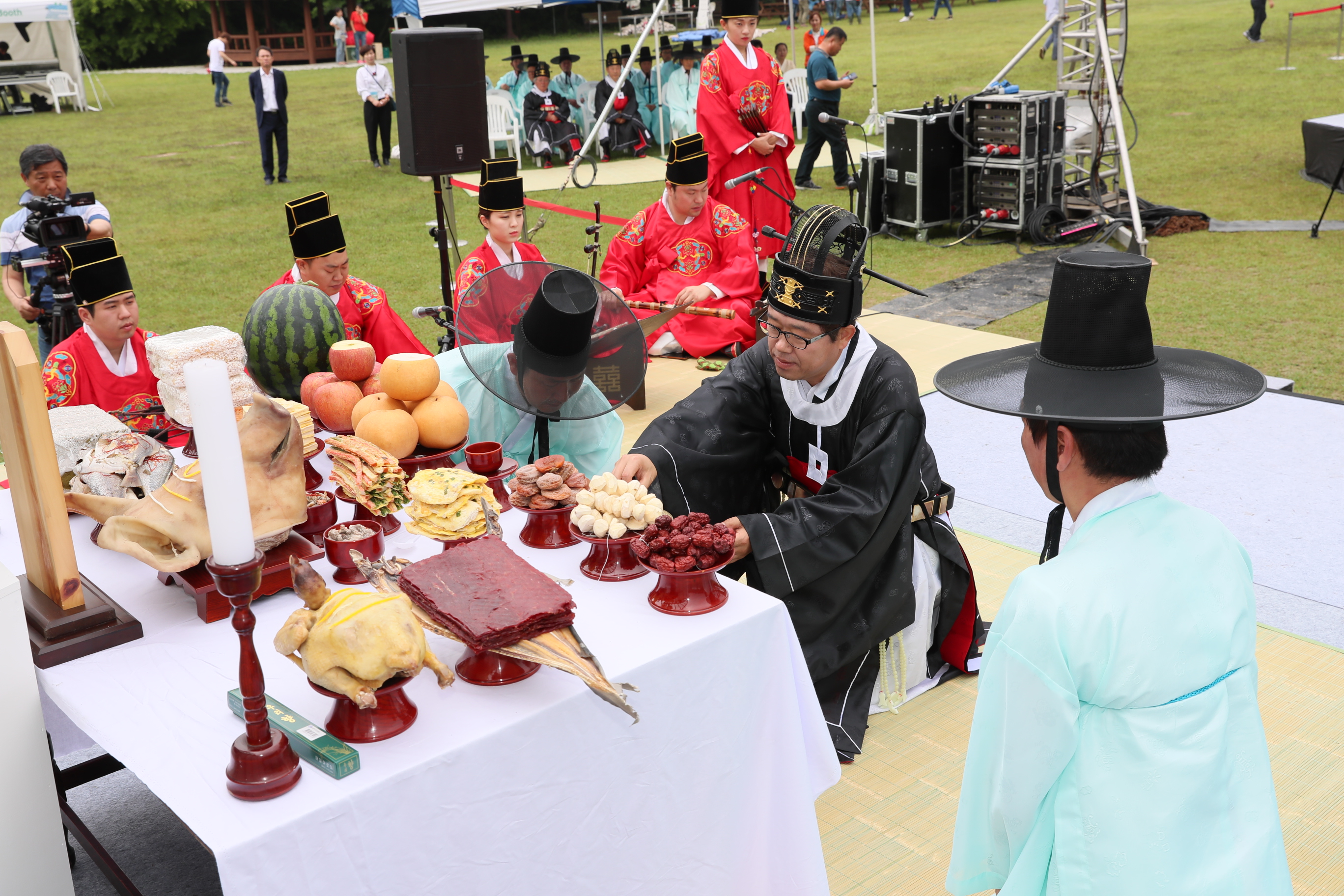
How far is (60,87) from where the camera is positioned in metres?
22.2

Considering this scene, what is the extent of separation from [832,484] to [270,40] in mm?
35872

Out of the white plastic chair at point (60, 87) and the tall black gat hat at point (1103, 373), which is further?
the white plastic chair at point (60, 87)

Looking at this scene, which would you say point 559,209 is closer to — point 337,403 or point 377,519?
point 337,403

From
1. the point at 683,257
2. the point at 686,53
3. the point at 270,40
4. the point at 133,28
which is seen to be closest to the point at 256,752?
the point at 683,257

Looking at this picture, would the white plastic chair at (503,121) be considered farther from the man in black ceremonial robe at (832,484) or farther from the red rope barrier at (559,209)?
the man in black ceremonial robe at (832,484)

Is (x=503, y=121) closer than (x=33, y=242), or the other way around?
(x=33, y=242)

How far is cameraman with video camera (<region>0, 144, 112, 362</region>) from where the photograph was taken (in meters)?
4.95

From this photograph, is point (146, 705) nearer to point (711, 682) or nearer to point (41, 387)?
point (41, 387)

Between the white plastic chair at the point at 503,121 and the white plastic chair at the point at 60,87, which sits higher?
the white plastic chair at the point at 60,87

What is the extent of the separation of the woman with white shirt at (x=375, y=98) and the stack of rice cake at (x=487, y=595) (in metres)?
13.0

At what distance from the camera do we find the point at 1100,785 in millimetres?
1523

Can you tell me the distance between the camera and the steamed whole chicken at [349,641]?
63.0 inches

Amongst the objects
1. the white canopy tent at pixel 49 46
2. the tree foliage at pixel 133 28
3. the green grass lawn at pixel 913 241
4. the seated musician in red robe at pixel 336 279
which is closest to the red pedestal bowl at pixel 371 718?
the seated musician in red robe at pixel 336 279

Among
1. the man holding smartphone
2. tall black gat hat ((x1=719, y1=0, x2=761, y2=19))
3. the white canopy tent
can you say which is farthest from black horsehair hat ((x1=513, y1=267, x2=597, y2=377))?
the white canopy tent
